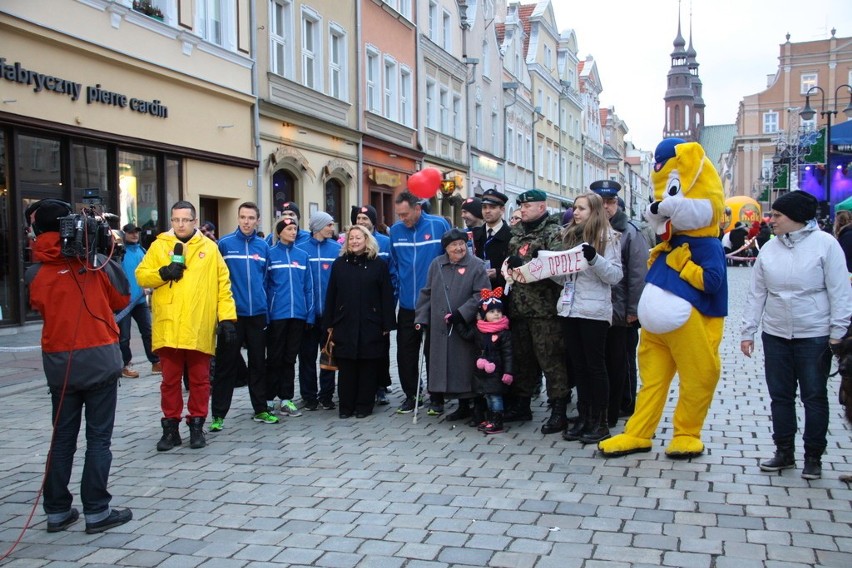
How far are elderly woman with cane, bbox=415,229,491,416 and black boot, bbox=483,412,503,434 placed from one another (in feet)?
0.97

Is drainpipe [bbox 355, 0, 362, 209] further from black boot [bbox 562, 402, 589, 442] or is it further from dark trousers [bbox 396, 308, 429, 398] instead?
black boot [bbox 562, 402, 589, 442]

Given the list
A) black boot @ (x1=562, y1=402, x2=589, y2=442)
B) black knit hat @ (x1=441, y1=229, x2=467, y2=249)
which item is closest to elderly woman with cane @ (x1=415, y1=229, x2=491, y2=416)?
black knit hat @ (x1=441, y1=229, x2=467, y2=249)

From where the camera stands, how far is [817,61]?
7700cm

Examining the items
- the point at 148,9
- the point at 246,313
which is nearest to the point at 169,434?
the point at 246,313

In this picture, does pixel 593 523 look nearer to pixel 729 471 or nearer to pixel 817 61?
pixel 729 471

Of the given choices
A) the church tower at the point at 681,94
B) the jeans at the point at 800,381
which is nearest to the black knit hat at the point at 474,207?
the jeans at the point at 800,381

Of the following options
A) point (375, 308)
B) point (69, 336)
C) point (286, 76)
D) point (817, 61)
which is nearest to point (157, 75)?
point (286, 76)

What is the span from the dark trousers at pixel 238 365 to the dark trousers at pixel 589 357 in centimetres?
263

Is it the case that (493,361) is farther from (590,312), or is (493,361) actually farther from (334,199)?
(334,199)

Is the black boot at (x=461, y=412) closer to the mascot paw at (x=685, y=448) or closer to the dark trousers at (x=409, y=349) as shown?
the dark trousers at (x=409, y=349)

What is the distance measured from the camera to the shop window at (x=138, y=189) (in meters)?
14.7

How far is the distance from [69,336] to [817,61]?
84.3m

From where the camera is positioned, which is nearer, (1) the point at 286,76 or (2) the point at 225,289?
(2) the point at 225,289

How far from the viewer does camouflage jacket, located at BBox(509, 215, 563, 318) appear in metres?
6.74
